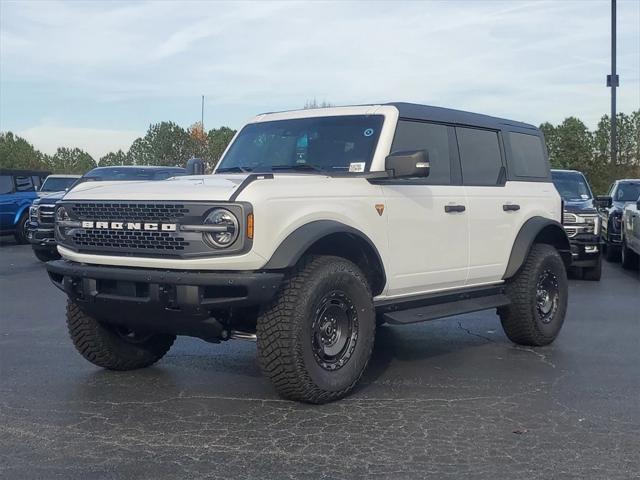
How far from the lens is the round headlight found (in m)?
5.12

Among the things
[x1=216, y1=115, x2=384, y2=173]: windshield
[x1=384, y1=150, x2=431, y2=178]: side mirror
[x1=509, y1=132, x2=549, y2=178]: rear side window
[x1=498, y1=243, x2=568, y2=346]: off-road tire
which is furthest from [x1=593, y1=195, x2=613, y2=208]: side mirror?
[x1=384, y1=150, x2=431, y2=178]: side mirror

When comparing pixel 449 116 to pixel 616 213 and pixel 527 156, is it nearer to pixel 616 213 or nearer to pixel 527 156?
pixel 527 156

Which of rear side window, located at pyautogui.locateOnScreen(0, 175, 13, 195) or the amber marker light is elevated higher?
rear side window, located at pyautogui.locateOnScreen(0, 175, 13, 195)

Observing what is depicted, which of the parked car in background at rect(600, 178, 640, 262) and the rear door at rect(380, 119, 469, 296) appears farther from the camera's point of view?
the parked car in background at rect(600, 178, 640, 262)

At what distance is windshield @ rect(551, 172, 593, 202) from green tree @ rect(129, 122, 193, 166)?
93.0 ft

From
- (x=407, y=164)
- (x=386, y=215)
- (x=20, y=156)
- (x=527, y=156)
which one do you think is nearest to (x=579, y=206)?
(x=527, y=156)

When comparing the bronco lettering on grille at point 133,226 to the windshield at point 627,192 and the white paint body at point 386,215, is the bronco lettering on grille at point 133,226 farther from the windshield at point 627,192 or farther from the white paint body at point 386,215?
the windshield at point 627,192

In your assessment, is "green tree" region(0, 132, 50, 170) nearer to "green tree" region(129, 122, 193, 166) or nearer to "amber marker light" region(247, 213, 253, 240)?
"green tree" region(129, 122, 193, 166)

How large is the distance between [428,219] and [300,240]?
1.54 metres

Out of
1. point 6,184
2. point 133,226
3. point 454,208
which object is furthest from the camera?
point 6,184

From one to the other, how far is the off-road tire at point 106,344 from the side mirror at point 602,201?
990cm

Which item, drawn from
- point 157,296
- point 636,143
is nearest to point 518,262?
point 157,296

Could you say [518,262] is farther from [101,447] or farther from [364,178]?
[101,447]

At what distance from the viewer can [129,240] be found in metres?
5.50
